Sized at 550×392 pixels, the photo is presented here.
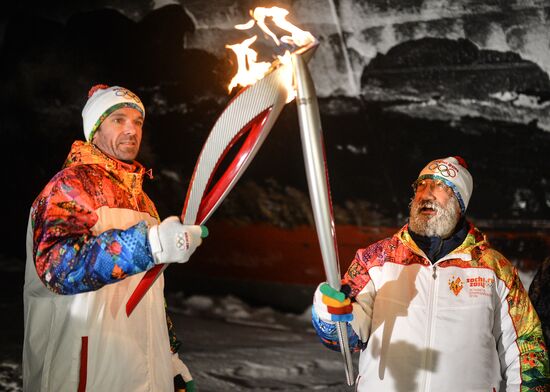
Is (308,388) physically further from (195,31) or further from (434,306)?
(195,31)

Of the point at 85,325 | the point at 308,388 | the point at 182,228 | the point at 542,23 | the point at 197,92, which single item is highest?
the point at 542,23

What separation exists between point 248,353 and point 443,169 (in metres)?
2.77

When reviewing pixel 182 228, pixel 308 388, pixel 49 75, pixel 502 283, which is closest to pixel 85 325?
pixel 182 228

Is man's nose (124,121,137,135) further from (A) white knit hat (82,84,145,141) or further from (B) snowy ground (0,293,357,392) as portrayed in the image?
(B) snowy ground (0,293,357,392)

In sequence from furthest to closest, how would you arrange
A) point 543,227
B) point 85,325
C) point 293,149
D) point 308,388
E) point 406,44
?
point 293,149 → point 543,227 → point 406,44 → point 308,388 → point 85,325

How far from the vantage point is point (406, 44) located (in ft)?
14.3

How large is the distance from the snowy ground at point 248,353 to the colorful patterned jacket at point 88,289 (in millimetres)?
1763

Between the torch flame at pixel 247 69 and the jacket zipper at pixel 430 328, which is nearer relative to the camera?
the torch flame at pixel 247 69

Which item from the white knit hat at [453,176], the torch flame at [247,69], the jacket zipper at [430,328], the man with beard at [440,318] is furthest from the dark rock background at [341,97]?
the torch flame at [247,69]

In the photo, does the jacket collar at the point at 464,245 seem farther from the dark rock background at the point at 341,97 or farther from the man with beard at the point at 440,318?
the dark rock background at the point at 341,97

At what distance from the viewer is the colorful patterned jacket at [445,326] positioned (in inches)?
68.5

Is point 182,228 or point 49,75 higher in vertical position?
point 49,75

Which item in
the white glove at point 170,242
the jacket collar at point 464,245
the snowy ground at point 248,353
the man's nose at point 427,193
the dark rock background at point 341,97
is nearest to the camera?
the white glove at point 170,242

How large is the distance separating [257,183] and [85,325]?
4.29 meters
